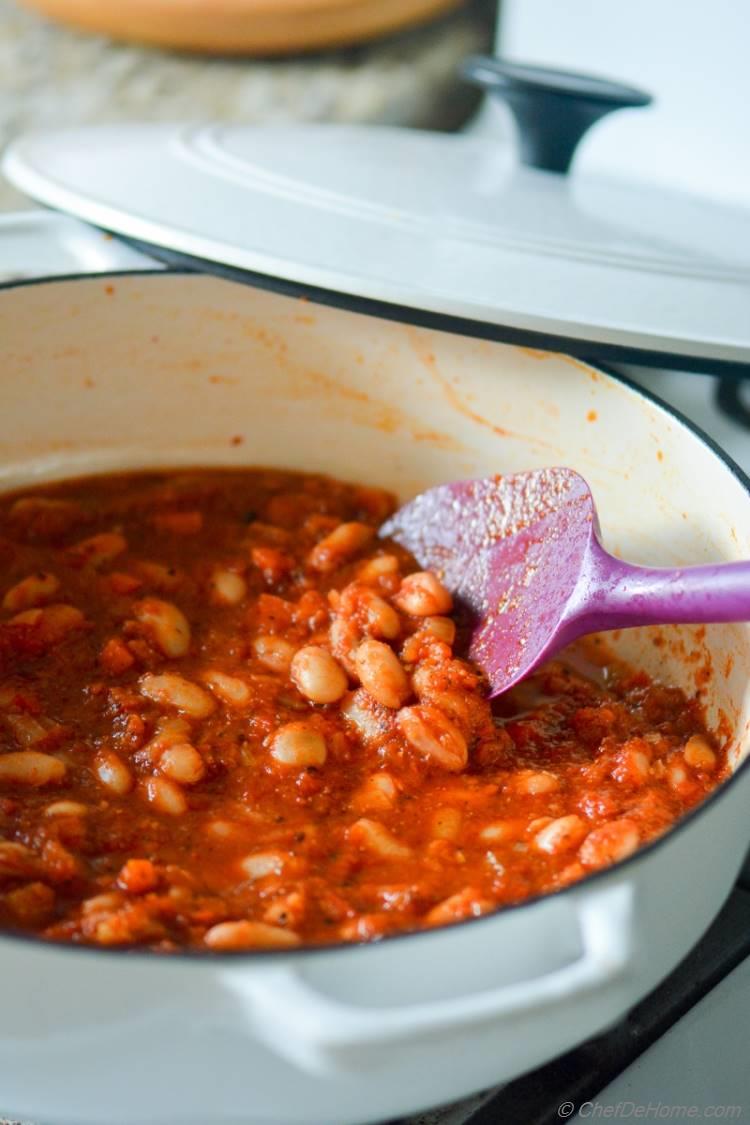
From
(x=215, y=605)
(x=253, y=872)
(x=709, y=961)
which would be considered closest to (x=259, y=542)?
(x=215, y=605)

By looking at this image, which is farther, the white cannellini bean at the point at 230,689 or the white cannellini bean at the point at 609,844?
the white cannellini bean at the point at 230,689

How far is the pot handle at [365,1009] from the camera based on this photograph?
660mm

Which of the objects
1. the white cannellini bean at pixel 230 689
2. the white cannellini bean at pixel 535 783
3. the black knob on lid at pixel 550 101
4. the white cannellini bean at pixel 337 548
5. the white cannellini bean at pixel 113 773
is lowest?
the white cannellini bean at pixel 113 773

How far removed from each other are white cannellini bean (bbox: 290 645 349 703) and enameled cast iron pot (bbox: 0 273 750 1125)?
0.37 metres

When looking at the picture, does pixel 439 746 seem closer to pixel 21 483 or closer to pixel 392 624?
pixel 392 624

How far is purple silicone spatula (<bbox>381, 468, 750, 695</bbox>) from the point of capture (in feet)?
3.53

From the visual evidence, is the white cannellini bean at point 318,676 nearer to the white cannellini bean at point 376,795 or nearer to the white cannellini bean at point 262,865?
the white cannellini bean at point 376,795

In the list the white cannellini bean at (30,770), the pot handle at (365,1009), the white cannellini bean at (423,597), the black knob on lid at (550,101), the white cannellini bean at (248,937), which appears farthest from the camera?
the black knob on lid at (550,101)

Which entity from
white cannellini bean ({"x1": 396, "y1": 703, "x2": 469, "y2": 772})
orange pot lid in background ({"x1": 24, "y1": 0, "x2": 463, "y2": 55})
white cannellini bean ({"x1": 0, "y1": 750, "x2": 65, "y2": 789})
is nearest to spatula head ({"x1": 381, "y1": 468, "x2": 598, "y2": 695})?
white cannellini bean ({"x1": 396, "y1": 703, "x2": 469, "y2": 772})

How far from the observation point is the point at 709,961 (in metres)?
1.03

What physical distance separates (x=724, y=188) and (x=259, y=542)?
1.07 meters

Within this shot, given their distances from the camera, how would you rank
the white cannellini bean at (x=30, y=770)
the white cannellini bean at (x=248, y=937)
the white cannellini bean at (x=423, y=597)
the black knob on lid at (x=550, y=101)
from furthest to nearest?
the black knob on lid at (x=550, y=101) → the white cannellini bean at (x=423, y=597) → the white cannellini bean at (x=30, y=770) → the white cannellini bean at (x=248, y=937)

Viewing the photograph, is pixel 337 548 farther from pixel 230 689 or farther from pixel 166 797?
pixel 166 797

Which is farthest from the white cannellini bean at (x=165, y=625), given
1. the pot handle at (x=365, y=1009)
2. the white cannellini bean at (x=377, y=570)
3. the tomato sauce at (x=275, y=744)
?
the pot handle at (x=365, y=1009)
